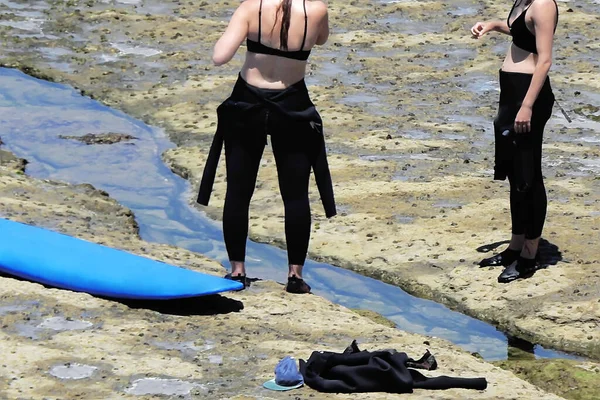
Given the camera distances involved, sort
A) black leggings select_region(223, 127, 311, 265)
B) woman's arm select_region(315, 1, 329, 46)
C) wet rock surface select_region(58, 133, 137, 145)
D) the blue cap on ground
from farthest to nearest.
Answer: wet rock surface select_region(58, 133, 137, 145) → black leggings select_region(223, 127, 311, 265) → woman's arm select_region(315, 1, 329, 46) → the blue cap on ground

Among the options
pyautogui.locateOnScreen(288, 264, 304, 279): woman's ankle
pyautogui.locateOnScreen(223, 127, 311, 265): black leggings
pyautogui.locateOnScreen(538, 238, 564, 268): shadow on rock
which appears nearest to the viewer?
pyautogui.locateOnScreen(223, 127, 311, 265): black leggings

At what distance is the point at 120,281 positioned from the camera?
275 inches

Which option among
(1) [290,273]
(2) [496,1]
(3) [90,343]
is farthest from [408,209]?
(2) [496,1]

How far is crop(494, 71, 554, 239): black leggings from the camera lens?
7.68m

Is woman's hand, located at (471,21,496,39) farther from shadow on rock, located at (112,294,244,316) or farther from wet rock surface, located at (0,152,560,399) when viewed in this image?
shadow on rock, located at (112,294,244,316)

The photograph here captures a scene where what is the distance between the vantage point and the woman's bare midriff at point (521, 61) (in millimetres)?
7641

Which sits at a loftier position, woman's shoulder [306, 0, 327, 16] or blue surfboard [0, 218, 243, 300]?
woman's shoulder [306, 0, 327, 16]

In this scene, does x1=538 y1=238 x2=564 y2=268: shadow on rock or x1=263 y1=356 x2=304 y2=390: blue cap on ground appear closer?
x1=263 y1=356 x2=304 y2=390: blue cap on ground

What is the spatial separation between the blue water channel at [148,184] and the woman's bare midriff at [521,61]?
5.13 ft

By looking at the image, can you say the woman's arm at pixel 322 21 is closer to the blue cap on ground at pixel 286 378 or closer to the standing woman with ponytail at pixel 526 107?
the standing woman with ponytail at pixel 526 107

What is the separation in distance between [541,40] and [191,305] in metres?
2.48

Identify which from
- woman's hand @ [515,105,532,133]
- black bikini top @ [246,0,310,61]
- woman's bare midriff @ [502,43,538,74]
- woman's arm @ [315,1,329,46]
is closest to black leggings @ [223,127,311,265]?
black bikini top @ [246,0,310,61]


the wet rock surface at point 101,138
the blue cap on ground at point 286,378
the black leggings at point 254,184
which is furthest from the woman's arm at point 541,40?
the wet rock surface at point 101,138

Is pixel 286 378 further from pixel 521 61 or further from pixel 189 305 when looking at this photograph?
pixel 521 61
